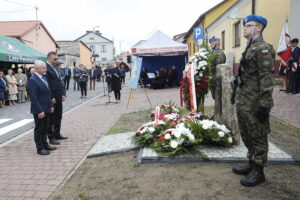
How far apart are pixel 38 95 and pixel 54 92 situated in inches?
31.4

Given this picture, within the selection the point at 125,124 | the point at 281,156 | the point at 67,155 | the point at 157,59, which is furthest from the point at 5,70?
the point at 281,156

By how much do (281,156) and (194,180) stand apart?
1.59 meters

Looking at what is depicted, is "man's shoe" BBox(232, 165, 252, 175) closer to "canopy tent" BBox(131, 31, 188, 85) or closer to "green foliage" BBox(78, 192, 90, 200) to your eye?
"green foliage" BBox(78, 192, 90, 200)

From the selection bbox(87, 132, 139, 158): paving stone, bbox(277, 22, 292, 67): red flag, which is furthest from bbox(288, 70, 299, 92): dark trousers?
bbox(87, 132, 139, 158): paving stone

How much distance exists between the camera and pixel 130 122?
7.93 m

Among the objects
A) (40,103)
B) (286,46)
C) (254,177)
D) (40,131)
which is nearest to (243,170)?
(254,177)

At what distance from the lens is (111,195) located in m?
3.50

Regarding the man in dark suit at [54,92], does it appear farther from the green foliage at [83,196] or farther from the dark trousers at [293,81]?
the dark trousers at [293,81]

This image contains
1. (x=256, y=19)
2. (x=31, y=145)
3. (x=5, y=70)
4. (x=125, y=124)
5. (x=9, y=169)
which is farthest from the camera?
(x=5, y=70)

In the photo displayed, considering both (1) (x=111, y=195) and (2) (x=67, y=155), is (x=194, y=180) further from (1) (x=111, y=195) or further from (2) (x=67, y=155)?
(2) (x=67, y=155)

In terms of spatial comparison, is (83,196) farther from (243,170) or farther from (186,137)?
(243,170)

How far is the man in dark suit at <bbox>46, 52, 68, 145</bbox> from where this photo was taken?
6.07 meters

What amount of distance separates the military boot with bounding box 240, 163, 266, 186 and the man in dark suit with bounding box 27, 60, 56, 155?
376 cm

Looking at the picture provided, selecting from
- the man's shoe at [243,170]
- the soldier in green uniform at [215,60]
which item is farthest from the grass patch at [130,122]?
the man's shoe at [243,170]
